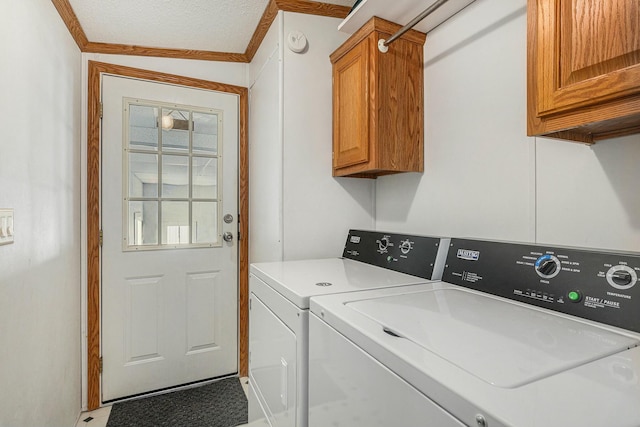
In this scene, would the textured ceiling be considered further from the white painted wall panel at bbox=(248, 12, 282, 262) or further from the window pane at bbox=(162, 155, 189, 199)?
the window pane at bbox=(162, 155, 189, 199)

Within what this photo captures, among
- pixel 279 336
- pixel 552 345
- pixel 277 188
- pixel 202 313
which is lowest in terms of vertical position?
pixel 202 313

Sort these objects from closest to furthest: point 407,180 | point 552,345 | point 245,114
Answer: point 552,345 < point 407,180 < point 245,114

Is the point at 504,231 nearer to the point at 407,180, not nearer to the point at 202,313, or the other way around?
the point at 407,180

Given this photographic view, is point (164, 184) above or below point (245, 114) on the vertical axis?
below

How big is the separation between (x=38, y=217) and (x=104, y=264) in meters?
0.78

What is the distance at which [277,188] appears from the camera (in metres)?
1.82

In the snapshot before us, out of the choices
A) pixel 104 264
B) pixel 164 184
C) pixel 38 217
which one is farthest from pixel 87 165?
pixel 38 217

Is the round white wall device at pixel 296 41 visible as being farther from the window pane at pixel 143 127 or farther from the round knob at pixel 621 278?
the round knob at pixel 621 278

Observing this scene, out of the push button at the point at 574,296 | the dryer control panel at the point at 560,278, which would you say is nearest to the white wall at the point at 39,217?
the dryer control panel at the point at 560,278

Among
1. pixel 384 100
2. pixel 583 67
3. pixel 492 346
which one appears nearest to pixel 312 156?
pixel 384 100

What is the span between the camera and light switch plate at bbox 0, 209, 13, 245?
110 cm

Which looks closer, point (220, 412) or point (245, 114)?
point (220, 412)

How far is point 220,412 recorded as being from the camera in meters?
2.01

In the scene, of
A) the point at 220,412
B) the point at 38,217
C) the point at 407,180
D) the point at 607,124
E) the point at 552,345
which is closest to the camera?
the point at 552,345
